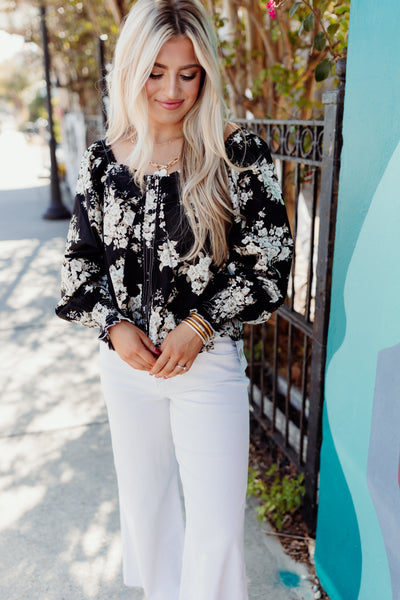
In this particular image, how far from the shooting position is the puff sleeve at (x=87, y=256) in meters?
1.93

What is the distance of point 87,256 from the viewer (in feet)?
6.55

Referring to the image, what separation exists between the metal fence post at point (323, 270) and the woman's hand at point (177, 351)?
806mm

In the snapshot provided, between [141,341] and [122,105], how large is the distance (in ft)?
2.55

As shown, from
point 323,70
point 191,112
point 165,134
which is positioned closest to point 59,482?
point 165,134

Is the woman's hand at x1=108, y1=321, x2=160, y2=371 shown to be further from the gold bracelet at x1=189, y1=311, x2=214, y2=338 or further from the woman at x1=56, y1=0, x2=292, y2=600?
the gold bracelet at x1=189, y1=311, x2=214, y2=338

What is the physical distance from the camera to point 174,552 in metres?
2.34

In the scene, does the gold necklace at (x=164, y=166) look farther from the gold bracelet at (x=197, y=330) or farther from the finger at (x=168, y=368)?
the finger at (x=168, y=368)

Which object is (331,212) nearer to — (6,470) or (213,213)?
(213,213)

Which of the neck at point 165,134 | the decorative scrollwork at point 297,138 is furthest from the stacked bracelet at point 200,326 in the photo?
the decorative scrollwork at point 297,138

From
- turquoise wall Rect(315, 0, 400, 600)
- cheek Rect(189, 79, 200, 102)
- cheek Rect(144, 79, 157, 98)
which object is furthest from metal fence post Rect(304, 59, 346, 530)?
cheek Rect(144, 79, 157, 98)

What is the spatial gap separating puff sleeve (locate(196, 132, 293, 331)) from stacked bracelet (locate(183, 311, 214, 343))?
0.07ft

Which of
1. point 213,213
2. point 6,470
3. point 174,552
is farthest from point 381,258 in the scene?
point 6,470

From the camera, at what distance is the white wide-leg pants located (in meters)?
1.91

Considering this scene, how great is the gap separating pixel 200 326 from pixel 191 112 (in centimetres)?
70
